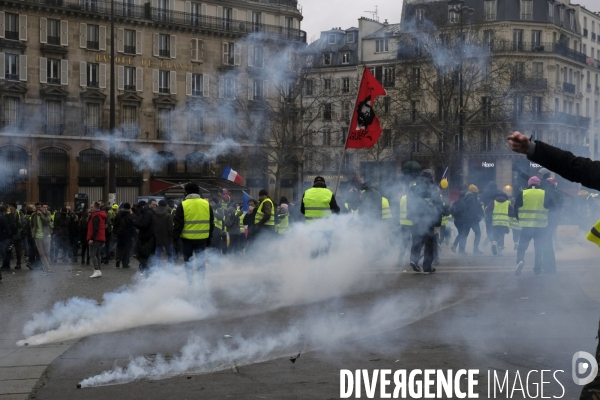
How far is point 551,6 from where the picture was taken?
41.6m

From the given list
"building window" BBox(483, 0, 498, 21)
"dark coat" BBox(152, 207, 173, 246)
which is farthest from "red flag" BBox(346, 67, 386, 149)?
"building window" BBox(483, 0, 498, 21)

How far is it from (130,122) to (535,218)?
2363cm

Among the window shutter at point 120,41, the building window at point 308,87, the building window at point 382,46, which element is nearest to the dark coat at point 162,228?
the window shutter at point 120,41

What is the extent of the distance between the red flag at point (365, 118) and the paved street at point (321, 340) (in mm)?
5185

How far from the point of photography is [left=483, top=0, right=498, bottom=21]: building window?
136 feet

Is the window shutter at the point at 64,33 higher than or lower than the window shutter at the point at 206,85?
higher

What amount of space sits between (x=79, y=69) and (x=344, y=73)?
22094mm

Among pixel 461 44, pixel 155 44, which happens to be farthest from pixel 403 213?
pixel 155 44

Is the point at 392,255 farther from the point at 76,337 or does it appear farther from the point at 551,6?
the point at 551,6

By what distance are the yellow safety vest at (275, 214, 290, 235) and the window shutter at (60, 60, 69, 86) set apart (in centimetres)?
1658

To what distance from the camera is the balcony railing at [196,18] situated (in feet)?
101

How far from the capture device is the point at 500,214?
65.7 ft

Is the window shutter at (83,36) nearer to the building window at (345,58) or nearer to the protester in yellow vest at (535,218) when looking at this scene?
the building window at (345,58)

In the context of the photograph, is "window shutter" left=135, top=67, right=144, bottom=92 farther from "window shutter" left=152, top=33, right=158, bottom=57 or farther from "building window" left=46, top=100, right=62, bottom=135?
"building window" left=46, top=100, right=62, bottom=135
